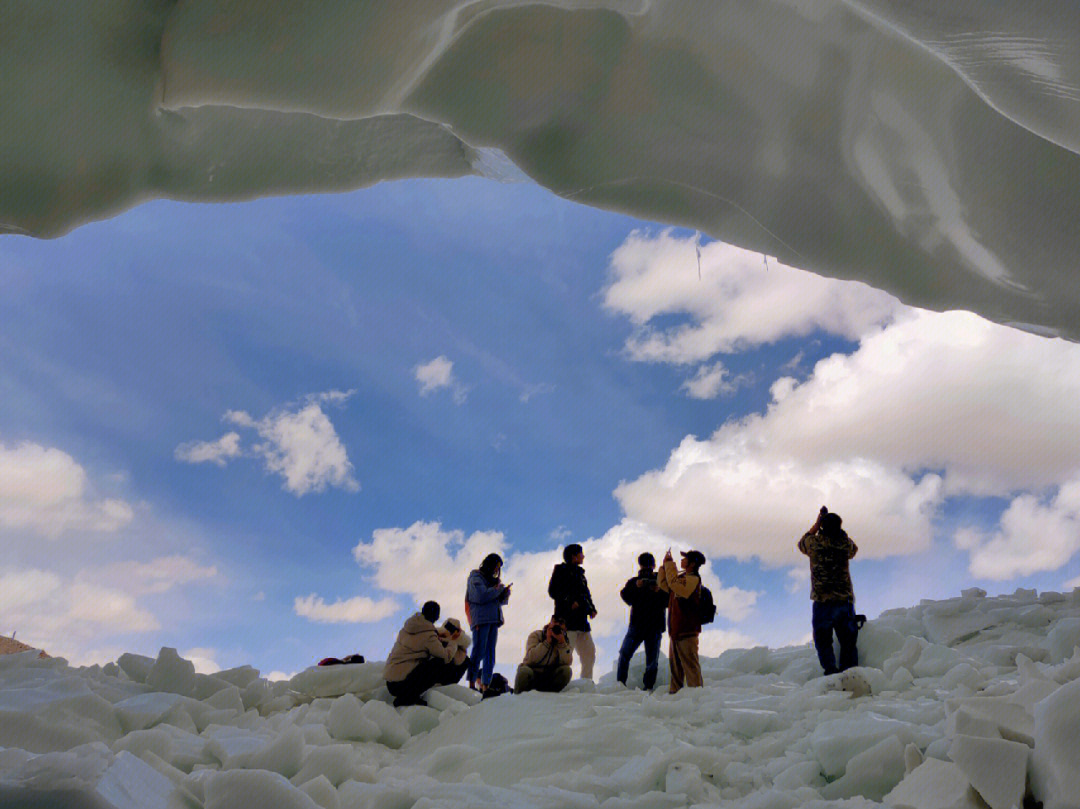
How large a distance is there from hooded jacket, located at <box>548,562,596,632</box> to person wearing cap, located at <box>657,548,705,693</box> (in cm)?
93

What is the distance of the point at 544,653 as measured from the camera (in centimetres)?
679

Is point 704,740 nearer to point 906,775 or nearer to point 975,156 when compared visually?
point 906,775

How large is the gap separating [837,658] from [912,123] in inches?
226

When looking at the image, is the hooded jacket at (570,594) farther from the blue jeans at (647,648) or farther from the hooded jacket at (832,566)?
the hooded jacket at (832,566)

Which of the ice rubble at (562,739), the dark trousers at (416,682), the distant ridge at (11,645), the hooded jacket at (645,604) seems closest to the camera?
the ice rubble at (562,739)

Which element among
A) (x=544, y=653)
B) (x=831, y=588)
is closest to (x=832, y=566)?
(x=831, y=588)

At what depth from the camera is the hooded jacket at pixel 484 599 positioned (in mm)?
7223

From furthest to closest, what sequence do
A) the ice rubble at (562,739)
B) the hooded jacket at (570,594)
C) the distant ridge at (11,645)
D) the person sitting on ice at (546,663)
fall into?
the distant ridge at (11,645) < the hooded jacket at (570,594) < the person sitting on ice at (546,663) < the ice rubble at (562,739)

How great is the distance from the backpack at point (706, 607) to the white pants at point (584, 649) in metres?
1.29

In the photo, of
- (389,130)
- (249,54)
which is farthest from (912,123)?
(249,54)

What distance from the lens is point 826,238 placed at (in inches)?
134

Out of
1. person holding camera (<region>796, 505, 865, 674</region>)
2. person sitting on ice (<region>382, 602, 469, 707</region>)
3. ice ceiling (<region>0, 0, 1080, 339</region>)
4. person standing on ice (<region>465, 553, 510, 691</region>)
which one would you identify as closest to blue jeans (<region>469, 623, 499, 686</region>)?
person standing on ice (<region>465, 553, 510, 691</region>)

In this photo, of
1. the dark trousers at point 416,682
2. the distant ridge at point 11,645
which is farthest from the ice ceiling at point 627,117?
the distant ridge at point 11,645

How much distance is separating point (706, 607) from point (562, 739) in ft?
9.15
